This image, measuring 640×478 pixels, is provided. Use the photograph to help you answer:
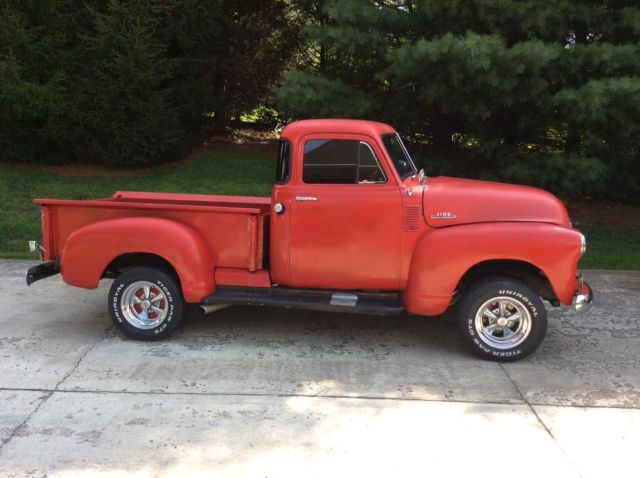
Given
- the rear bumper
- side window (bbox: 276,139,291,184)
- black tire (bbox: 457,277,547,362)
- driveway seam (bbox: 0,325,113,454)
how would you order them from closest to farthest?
driveway seam (bbox: 0,325,113,454), black tire (bbox: 457,277,547,362), side window (bbox: 276,139,291,184), the rear bumper

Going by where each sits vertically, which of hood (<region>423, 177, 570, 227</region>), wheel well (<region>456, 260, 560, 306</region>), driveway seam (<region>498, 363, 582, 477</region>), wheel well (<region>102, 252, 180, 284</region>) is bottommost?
driveway seam (<region>498, 363, 582, 477</region>)

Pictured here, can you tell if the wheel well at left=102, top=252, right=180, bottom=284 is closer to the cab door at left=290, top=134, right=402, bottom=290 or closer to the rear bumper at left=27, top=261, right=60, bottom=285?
the rear bumper at left=27, top=261, right=60, bottom=285

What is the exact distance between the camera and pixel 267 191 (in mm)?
11664

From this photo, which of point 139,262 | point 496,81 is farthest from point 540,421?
point 496,81

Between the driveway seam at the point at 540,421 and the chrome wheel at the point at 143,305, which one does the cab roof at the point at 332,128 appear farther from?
the driveway seam at the point at 540,421

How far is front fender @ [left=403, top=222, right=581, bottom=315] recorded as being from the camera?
4.71 m

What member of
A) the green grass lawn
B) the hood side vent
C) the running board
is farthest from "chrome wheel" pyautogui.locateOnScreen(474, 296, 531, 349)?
the green grass lawn

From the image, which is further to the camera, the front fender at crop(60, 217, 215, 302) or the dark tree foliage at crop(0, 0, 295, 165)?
the dark tree foliage at crop(0, 0, 295, 165)

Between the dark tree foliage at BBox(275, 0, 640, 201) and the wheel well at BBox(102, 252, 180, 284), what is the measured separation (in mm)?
4659

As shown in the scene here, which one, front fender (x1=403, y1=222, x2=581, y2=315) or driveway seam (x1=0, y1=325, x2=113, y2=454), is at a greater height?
front fender (x1=403, y1=222, x2=581, y2=315)

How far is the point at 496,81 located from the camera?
8.17 metres

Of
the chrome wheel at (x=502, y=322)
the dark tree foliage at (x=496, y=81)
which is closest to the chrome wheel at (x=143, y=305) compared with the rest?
the chrome wheel at (x=502, y=322)

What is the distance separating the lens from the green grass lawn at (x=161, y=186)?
934cm

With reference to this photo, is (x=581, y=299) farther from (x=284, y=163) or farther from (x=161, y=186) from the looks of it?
(x=161, y=186)
